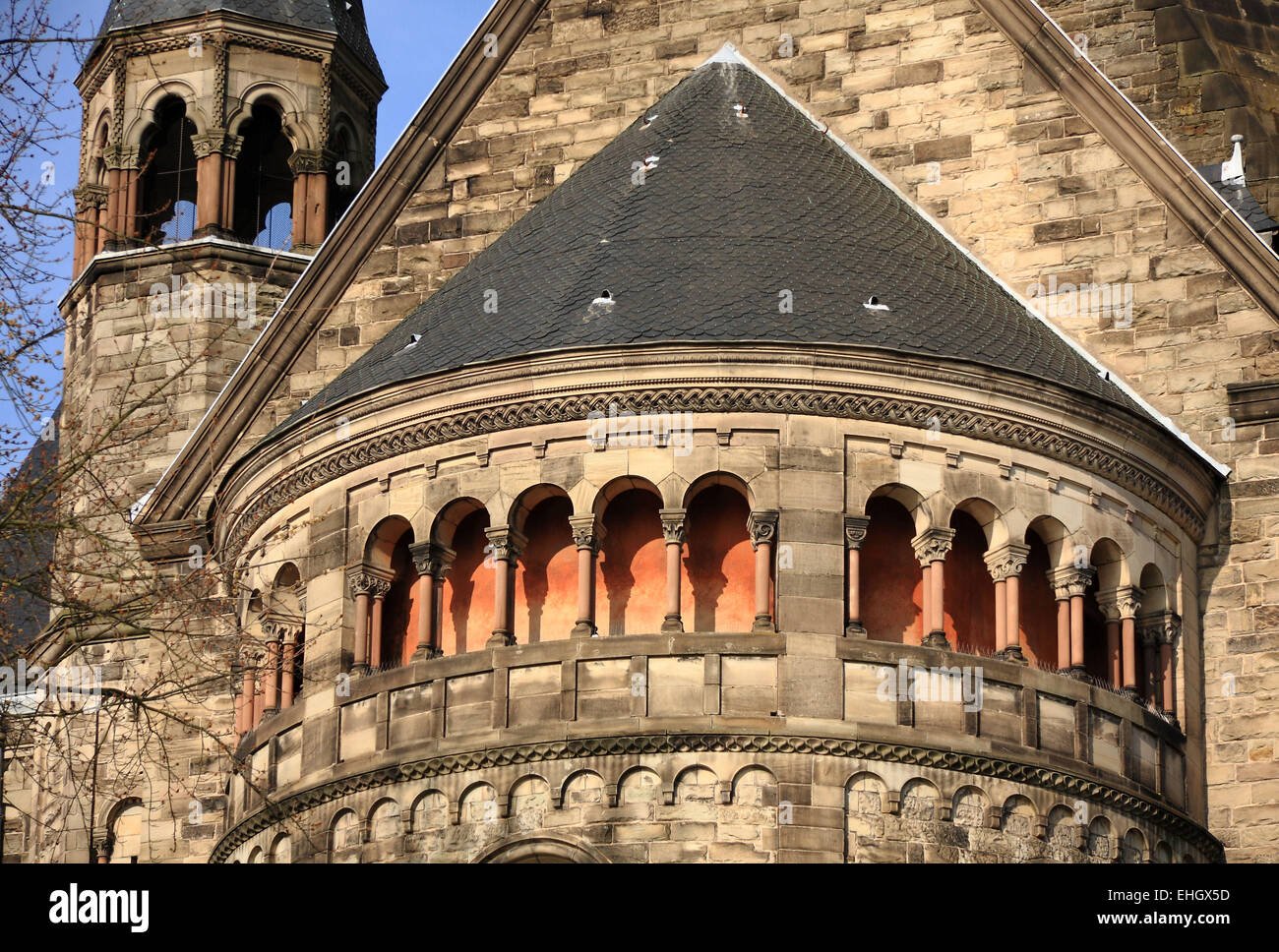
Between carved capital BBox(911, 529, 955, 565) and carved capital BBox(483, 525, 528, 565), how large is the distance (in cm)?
442

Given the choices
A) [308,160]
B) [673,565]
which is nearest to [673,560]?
[673,565]

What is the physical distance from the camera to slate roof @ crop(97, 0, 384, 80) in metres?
41.6

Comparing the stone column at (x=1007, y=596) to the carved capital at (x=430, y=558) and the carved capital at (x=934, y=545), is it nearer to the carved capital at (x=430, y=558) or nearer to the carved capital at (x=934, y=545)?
the carved capital at (x=934, y=545)

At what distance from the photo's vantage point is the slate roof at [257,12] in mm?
41562

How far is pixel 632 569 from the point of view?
1223 inches

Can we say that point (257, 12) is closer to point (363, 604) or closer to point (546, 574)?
point (363, 604)

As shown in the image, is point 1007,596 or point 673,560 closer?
point 673,560

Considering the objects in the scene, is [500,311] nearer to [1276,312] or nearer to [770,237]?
[770,237]

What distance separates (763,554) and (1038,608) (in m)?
3.60

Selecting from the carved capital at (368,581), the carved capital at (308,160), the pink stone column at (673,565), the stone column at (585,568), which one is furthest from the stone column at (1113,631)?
the carved capital at (308,160)

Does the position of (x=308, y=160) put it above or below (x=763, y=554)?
above

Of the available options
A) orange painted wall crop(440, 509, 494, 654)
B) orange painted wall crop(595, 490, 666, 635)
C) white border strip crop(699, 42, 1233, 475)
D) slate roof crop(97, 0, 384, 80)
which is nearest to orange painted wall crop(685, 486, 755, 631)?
orange painted wall crop(595, 490, 666, 635)
